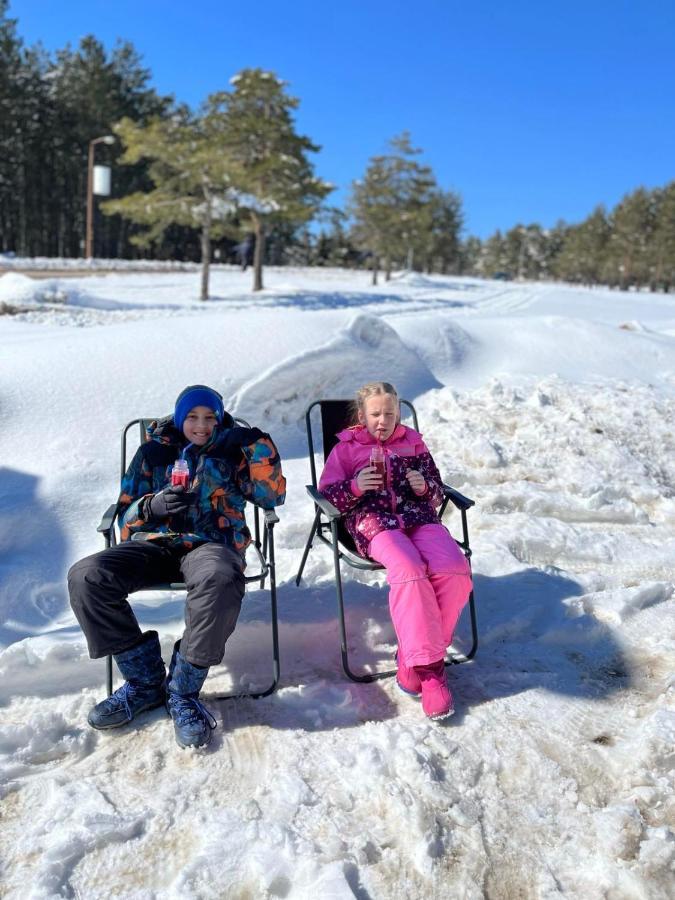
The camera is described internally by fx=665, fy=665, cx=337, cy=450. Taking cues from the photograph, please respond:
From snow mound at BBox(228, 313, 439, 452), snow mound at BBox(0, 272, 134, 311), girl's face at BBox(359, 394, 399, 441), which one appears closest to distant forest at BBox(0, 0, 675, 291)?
snow mound at BBox(0, 272, 134, 311)

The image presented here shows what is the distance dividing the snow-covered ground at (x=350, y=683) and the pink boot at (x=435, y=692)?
64mm

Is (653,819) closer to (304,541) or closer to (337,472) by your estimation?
(337,472)

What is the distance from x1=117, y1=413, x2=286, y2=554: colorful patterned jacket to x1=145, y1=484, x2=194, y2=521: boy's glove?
0.17 feet

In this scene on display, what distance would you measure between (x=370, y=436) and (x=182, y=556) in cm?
111

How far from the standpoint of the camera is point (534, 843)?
2.05 meters

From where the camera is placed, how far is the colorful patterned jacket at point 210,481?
9.39 feet

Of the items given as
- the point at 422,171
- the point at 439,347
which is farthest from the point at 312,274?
the point at 439,347

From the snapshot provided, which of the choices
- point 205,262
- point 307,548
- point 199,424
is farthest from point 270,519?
point 205,262

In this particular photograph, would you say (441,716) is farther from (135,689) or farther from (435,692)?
(135,689)

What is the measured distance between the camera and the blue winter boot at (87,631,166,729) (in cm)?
253

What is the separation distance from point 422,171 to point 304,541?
32649 mm

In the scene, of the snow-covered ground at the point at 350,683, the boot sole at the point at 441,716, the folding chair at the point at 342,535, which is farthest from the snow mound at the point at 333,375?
the boot sole at the point at 441,716

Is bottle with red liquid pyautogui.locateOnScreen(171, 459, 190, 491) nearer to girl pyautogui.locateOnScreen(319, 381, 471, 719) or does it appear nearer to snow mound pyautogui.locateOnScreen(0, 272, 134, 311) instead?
girl pyautogui.locateOnScreen(319, 381, 471, 719)

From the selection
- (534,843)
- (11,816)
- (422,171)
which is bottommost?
(11,816)
